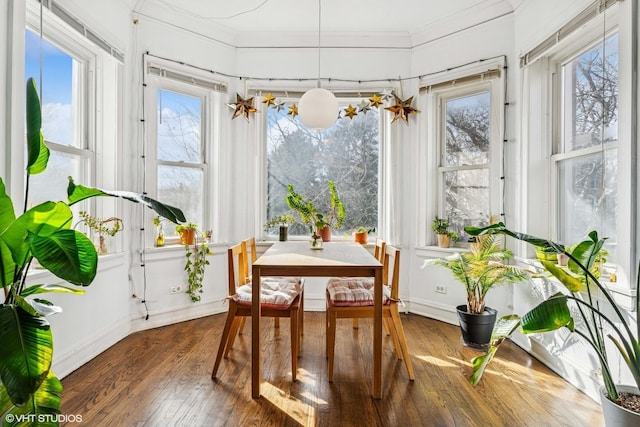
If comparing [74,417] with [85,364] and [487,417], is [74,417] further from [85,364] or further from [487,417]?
[487,417]

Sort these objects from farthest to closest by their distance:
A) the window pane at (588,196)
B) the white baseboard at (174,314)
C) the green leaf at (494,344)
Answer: the white baseboard at (174,314) < the window pane at (588,196) < the green leaf at (494,344)

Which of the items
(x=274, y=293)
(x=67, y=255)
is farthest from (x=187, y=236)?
(x=67, y=255)

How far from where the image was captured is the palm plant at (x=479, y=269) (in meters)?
2.83

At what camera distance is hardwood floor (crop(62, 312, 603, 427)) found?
75.5 inches

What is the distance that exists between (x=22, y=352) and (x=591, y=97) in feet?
10.5

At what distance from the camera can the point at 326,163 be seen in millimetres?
4078

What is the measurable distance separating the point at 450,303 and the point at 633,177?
6.44ft

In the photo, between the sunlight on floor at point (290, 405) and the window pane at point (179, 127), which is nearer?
the sunlight on floor at point (290, 405)

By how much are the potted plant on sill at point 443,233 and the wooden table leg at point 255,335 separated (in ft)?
6.93

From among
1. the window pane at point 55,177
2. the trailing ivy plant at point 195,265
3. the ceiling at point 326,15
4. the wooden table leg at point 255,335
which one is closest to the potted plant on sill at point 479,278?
the wooden table leg at point 255,335

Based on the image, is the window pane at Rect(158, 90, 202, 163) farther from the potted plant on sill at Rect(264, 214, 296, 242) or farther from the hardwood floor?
the hardwood floor

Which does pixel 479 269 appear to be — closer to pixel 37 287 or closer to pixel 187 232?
pixel 187 232

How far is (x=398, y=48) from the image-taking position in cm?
384

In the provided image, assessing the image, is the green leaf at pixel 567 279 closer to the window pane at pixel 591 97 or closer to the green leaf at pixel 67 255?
the window pane at pixel 591 97
